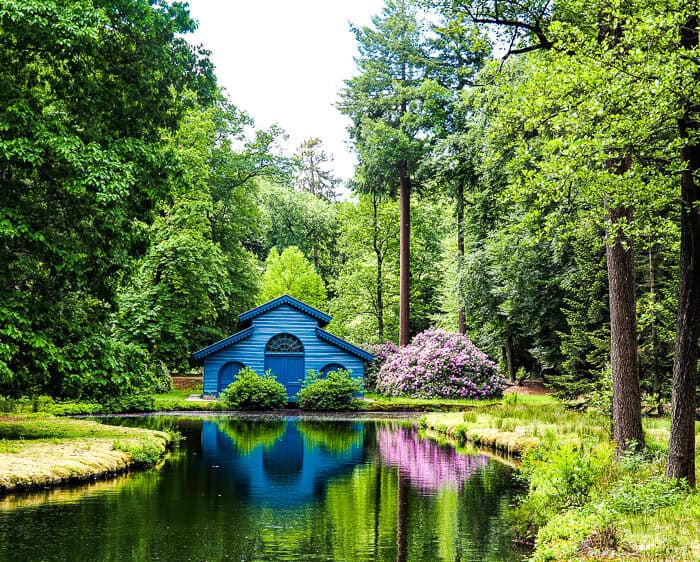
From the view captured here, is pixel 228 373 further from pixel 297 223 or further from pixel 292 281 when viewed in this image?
pixel 297 223

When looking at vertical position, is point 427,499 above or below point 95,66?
below

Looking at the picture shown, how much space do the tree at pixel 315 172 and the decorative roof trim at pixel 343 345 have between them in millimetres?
44100

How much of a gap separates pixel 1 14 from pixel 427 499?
1195cm

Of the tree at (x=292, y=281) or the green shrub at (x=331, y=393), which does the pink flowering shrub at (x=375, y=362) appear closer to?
the green shrub at (x=331, y=393)

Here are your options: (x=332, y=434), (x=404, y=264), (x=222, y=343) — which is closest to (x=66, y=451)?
(x=332, y=434)

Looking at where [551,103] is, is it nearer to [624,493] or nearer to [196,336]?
[624,493]

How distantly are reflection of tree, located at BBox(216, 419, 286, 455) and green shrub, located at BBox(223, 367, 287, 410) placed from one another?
4573mm

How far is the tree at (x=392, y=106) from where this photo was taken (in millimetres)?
42125

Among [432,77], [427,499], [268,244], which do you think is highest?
[432,77]

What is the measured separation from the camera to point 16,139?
1482 cm

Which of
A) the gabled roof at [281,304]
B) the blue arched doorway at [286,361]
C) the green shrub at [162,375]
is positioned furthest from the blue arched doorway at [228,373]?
the green shrub at [162,375]

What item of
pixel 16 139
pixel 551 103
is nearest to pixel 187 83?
pixel 16 139

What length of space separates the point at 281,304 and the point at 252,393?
5.71 metres

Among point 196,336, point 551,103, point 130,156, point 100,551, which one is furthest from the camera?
point 196,336
